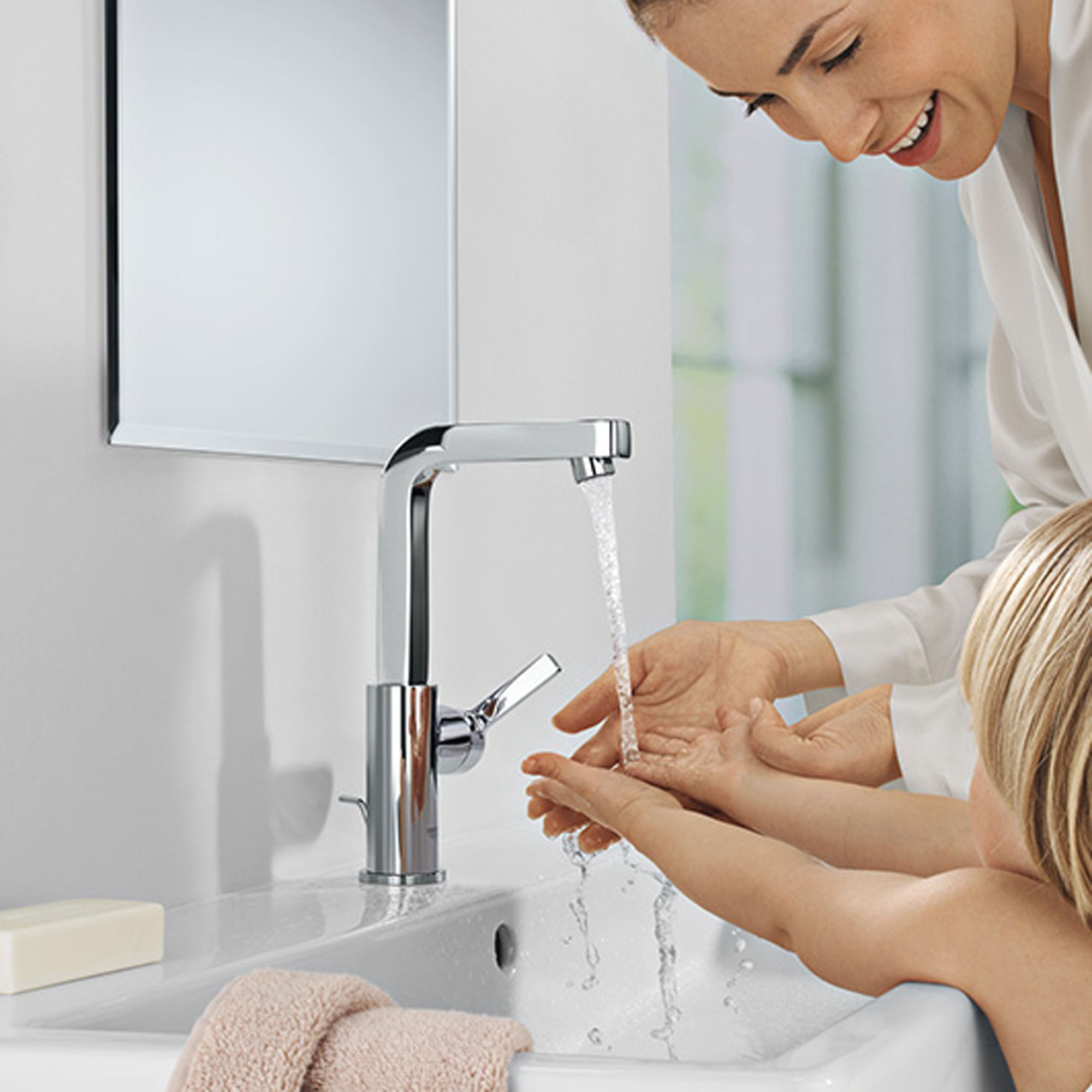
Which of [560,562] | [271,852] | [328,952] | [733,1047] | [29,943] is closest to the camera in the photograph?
[29,943]

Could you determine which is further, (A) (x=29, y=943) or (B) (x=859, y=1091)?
(A) (x=29, y=943)

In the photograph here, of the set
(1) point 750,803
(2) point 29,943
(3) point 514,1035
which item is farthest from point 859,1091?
(1) point 750,803

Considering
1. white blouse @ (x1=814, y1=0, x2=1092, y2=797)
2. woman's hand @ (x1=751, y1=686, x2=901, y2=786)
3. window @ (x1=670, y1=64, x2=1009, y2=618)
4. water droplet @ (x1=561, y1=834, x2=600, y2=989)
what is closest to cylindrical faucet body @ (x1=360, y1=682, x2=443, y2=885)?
water droplet @ (x1=561, y1=834, x2=600, y2=989)

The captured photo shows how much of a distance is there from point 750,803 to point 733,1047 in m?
0.17

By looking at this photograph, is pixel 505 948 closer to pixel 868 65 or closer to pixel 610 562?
pixel 610 562

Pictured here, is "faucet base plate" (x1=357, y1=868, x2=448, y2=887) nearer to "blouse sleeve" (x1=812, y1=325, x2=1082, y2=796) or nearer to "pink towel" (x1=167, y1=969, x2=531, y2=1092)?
"blouse sleeve" (x1=812, y1=325, x2=1082, y2=796)

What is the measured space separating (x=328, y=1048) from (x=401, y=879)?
542 mm

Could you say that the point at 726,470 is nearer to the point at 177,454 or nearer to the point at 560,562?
the point at 560,562

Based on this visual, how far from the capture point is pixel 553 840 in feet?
4.44

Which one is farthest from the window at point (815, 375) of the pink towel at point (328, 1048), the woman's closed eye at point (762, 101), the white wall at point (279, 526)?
the pink towel at point (328, 1048)

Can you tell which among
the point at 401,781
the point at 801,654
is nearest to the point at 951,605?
the point at 801,654

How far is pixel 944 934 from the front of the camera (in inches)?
27.1

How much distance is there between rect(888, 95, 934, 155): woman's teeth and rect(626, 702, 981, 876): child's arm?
41cm

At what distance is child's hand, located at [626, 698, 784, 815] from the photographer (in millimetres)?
1128
